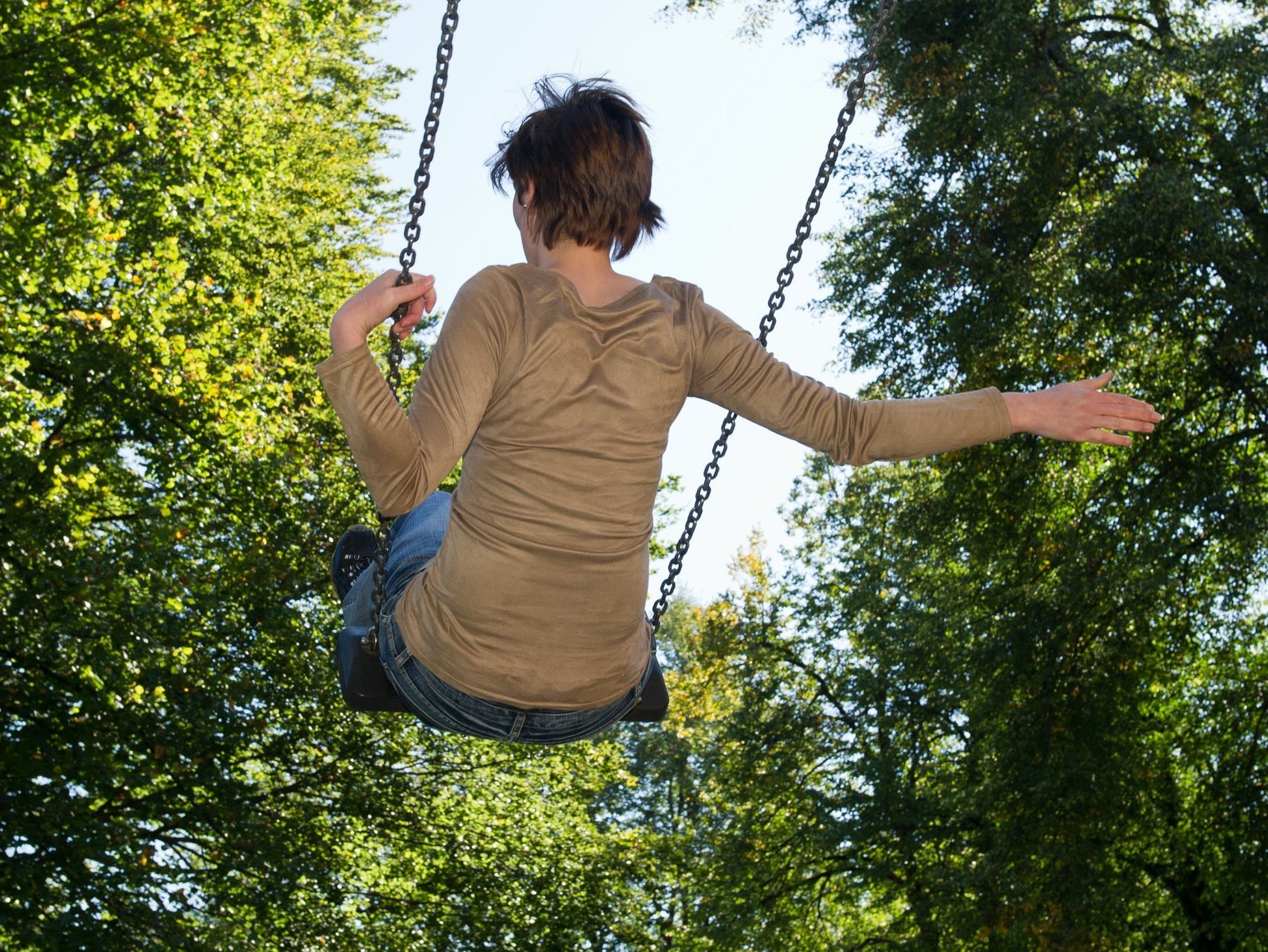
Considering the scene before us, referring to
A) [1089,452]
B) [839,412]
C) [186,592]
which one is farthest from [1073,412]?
[1089,452]

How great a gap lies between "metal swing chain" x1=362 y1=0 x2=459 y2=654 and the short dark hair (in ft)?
0.85

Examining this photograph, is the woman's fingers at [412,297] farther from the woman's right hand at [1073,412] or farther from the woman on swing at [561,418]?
the woman's right hand at [1073,412]

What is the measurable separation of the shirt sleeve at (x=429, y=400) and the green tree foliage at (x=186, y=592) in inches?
292

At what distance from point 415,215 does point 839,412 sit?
923 mm

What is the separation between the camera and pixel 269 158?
13.5 meters

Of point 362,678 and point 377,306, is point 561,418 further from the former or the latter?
point 362,678

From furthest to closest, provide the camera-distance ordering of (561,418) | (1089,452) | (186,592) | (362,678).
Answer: (1089,452), (186,592), (362,678), (561,418)

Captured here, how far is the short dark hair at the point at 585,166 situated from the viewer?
7.47 feet

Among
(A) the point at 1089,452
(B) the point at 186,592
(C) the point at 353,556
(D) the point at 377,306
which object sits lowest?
(D) the point at 377,306

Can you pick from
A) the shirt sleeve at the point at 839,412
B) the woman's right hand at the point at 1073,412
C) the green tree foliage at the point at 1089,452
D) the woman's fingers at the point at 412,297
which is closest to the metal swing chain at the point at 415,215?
the woman's fingers at the point at 412,297

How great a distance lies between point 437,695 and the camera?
8.10 ft

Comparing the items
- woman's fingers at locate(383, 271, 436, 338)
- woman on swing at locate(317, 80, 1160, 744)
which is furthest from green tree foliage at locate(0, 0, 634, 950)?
woman's fingers at locate(383, 271, 436, 338)

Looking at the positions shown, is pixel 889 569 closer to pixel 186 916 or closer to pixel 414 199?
pixel 186 916

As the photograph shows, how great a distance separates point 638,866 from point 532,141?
505 inches
